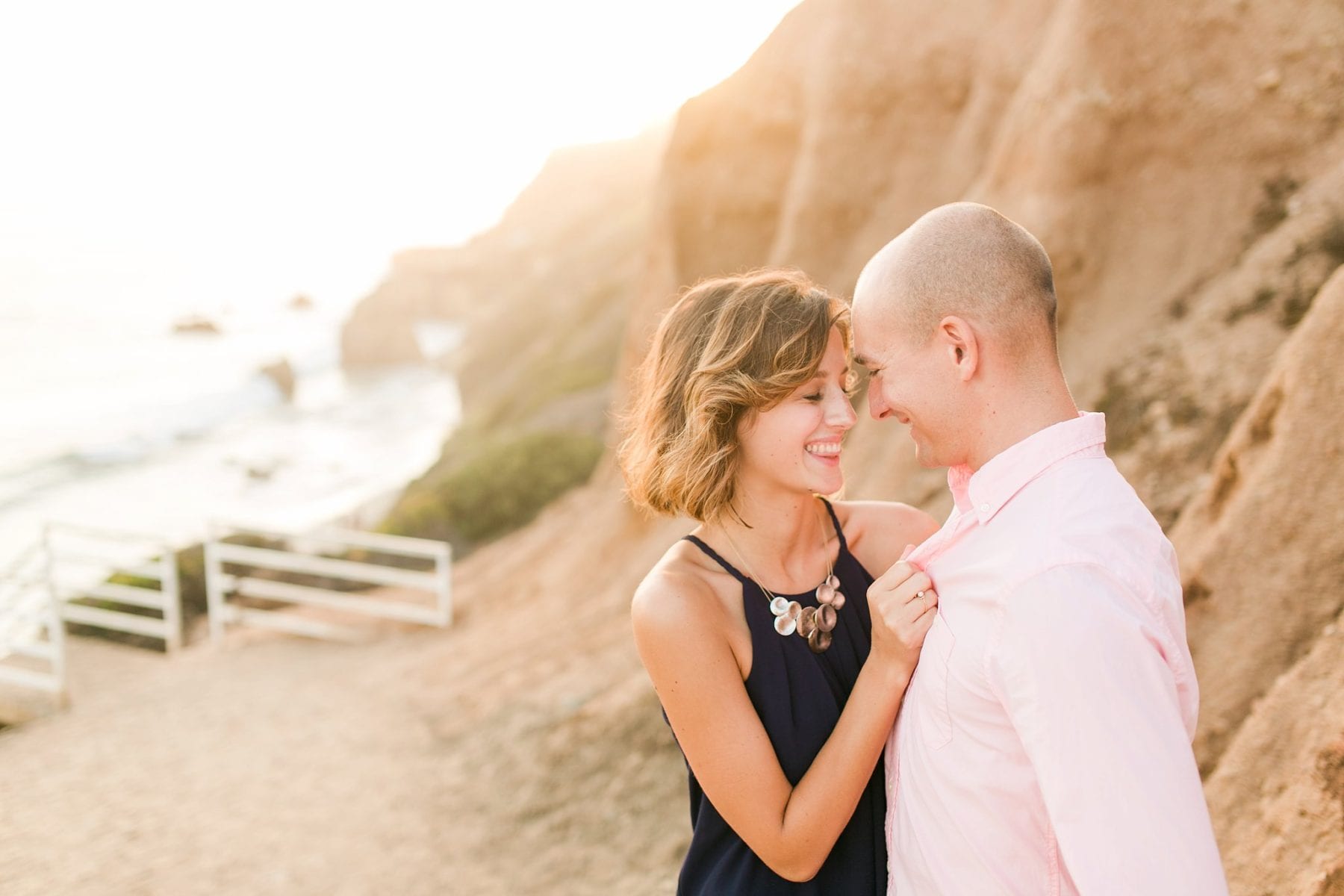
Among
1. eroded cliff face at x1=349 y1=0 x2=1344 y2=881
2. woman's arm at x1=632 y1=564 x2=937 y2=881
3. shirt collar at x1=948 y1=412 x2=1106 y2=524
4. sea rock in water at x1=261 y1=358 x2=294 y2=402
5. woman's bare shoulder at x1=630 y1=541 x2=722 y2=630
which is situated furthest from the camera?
sea rock in water at x1=261 y1=358 x2=294 y2=402

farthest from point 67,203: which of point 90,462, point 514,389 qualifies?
point 514,389

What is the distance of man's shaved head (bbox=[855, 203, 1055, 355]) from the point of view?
194 centimetres

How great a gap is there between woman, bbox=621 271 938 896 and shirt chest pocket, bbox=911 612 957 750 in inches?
1.7

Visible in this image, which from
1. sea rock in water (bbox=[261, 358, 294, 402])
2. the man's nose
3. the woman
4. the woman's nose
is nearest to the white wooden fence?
the woman

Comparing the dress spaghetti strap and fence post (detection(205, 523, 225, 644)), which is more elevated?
the dress spaghetti strap

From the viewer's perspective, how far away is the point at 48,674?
10750 millimetres

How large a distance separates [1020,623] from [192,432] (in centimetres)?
4203

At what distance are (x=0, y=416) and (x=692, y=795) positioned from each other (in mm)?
47451

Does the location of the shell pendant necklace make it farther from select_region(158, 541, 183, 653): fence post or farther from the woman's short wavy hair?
select_region(158, 541, 183, 653): fence post

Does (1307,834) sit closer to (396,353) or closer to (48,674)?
(48,674)

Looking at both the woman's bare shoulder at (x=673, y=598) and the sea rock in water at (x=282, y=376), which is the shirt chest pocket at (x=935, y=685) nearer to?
the woman's bare shoulder at (x=673, y=598)

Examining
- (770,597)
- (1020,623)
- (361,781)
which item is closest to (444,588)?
(361,781)

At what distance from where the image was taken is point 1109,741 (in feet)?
4.88

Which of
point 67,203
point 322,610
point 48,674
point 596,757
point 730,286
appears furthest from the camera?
point 67,203
